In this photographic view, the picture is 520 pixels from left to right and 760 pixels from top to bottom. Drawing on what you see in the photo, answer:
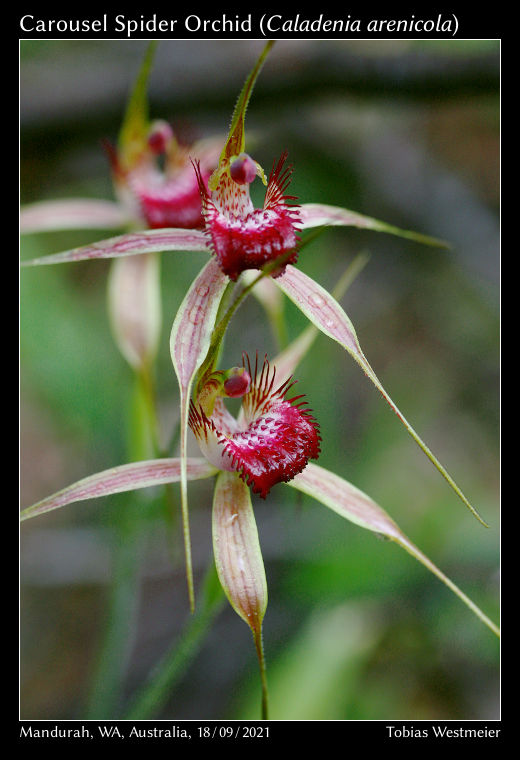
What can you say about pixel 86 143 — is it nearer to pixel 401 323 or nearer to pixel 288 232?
pixel 288 232

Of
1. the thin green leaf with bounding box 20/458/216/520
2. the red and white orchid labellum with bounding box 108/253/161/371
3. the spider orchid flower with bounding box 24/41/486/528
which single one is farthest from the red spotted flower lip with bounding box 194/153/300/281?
the red and white orchid labellum with bounding box 108/253/161/371

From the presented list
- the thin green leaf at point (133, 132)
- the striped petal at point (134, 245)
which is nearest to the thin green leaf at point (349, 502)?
the striped petal at point (134, 245)

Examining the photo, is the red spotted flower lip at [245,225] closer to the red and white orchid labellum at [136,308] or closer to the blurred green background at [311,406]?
the red and white orchid labellum at [136,308]

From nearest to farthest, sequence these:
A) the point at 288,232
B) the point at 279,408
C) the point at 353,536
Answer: the point at 288,232 < the point at 279,408 < the point at 353,536

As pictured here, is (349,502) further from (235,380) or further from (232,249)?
(232,249)

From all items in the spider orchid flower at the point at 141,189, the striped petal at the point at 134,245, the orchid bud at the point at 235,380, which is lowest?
the orchid bud at the point at 235,380

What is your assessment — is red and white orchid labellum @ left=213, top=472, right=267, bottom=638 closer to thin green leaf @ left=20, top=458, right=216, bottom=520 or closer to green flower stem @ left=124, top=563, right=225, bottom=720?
thin green leaf @ left=20, top=458, right=216, bottom=520

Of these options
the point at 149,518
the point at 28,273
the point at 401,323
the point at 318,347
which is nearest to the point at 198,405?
the point at 149,518
